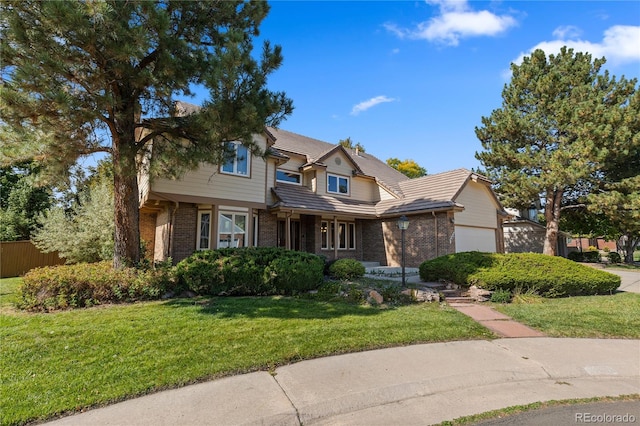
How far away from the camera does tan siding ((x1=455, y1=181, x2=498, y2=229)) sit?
56.4 feet

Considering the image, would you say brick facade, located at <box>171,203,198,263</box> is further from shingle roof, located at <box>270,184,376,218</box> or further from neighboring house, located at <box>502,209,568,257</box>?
neighboring house, located at <box>502,209,568,257</box>

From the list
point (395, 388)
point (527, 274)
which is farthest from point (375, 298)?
point (527, 274)

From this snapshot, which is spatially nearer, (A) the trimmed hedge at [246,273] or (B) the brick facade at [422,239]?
(A) the trimmed hedge at [246,273]

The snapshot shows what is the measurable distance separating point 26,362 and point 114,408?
6.71 feet

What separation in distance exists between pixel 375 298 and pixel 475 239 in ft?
37.2

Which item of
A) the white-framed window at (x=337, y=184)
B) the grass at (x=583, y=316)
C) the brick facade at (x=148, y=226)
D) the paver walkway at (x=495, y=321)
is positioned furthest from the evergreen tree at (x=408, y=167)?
the paver walkway at (x=495, y=321)

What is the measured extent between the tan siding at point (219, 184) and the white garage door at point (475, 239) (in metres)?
10.2

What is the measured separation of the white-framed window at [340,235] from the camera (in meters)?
17.8

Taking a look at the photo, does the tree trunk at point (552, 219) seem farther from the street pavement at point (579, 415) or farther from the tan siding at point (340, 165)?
the street pavement at point (579, 415)

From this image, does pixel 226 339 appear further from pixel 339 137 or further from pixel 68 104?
pixel 339 137

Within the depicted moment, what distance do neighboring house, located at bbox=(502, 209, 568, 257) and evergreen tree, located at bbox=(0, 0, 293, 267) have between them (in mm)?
23456

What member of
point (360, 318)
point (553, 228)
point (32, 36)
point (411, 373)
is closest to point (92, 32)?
point (32, 36)

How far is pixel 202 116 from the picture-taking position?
25.9 feet

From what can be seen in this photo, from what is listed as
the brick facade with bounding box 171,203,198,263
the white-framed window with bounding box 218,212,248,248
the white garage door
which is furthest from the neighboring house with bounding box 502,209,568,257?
the brick facade with bounding box 171,203,198,263
